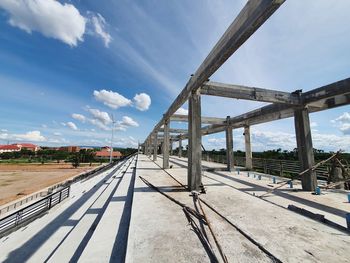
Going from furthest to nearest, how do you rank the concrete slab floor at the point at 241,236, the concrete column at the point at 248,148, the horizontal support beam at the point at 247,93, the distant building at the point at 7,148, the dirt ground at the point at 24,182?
the distant building at the point at 7,148 → the dirt ground at the point at 24,182 → the concrete column at the point at 248,148 → the horizontal support beam at the point at 247,93 → the concrete slab floor at the point at 241,236

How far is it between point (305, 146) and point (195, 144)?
418 cm

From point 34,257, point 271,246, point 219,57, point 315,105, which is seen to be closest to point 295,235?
point 271,246

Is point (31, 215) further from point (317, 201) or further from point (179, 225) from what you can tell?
point (317, 201)

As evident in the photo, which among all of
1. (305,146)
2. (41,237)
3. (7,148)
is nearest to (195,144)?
(305,146)

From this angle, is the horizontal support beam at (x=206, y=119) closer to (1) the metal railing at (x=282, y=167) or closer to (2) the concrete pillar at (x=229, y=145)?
(2) the concrete pillar at (x=229, y=145)

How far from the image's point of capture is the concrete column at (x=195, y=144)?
5.31m

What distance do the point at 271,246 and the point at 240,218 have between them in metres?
0.92

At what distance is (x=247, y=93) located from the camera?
5.85m

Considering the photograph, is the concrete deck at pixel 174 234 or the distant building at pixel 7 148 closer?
the concrete deck at pixel 174 234

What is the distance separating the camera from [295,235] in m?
2.51

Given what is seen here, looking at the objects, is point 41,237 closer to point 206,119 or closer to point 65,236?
point 65,236

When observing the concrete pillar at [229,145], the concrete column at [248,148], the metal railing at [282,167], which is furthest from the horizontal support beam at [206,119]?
the metal railing at [282,167]

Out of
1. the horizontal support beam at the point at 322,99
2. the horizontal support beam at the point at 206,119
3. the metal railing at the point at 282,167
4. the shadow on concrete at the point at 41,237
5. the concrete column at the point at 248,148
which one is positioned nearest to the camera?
the shadow on concrete at the point at 41,237

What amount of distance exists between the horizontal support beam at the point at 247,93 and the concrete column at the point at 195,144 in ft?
1.70
